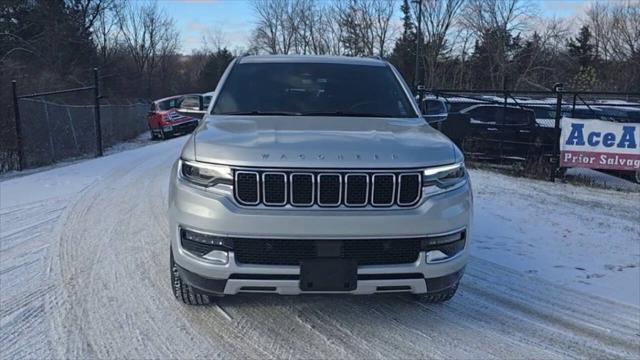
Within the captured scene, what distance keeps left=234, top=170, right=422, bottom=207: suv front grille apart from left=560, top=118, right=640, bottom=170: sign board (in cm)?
859

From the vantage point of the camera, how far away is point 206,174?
3.26 meters

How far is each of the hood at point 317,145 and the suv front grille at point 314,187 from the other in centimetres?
6

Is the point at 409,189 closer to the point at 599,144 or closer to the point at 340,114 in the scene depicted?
the point at 340,114

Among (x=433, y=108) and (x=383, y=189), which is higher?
(x=433, y=108)

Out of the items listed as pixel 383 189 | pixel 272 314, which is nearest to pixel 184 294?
pixel 272 314

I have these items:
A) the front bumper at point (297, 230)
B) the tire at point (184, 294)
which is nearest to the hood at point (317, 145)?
the front bumper at point (297, 230)

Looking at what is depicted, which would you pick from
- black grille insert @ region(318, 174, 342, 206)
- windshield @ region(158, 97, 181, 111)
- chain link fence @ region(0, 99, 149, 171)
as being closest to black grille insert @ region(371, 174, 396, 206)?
black grille insert @ region(318, 174, 342, 206)

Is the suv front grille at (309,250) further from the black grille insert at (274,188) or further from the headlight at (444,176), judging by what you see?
the headlight at (444,176)

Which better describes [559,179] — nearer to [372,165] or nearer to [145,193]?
[145,193]

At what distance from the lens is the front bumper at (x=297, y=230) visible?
3.06 meters

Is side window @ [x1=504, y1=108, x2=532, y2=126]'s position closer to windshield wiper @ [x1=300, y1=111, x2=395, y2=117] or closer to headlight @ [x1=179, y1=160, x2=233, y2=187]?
windshield wiper @ [x1=300, y1=111, x2=395, y2=117]

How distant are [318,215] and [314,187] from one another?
174 mm

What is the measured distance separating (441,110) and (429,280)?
2.40m

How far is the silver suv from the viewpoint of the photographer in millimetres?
3092
